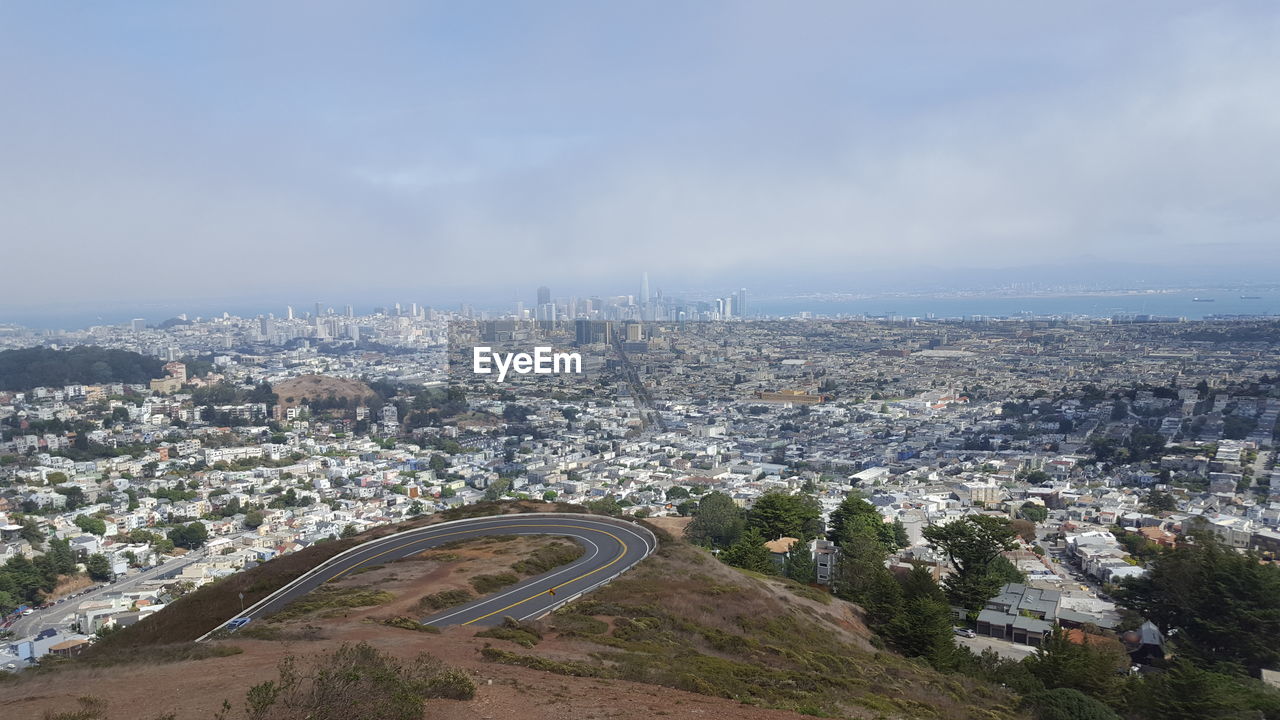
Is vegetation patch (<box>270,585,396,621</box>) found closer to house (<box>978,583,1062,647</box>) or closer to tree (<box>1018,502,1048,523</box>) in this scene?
house (<box>978,583,1062,647</box>)

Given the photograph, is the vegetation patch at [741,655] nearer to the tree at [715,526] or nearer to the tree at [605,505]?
the tree at [715,526]

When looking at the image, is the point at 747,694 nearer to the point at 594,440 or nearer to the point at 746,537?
the point at 746,537

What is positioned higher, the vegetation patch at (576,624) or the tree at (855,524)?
the vegetation patch at (576,624)

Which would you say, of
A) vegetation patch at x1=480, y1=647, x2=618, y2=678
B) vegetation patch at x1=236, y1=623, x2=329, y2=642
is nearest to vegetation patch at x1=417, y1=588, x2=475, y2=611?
vegetation patch at x1=236, y1=623, x2=329, y2=642

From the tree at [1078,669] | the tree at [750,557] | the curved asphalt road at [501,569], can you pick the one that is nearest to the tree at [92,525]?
the curved asphalt road at [501,569]

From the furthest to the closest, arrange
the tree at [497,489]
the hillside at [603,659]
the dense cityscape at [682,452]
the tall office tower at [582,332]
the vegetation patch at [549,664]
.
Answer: the tall office tower at [582,332] < the tree at [497,489] < the dense cityscape at [682,452] < the vegetation patch at [549,664] < the hillside at [603,659]

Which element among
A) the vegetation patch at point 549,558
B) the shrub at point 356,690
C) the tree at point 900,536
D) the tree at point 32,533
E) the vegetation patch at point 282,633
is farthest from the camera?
the tree at point 32,533
